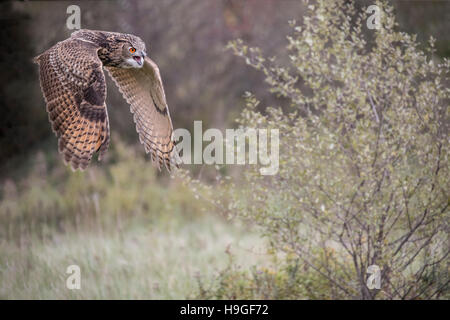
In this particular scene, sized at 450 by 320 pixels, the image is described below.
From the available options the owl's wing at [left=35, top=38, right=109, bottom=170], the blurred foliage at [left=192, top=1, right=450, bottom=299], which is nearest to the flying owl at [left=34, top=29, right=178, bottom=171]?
the owl's wing at [left=35, top=38, right=109, bottom=170]

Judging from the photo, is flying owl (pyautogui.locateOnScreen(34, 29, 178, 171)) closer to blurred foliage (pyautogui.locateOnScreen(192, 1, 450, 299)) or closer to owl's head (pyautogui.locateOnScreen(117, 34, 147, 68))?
owl's head (pyautogui.locateOnScreen(117, 34, 147, 68))

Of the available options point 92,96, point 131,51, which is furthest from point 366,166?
point 92,96

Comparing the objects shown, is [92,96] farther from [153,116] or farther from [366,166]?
[366,166]

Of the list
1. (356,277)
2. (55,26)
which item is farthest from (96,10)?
(356,277)

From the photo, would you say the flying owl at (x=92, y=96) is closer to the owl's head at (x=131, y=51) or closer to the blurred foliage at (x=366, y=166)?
the owl's head at (x=131, y=51)

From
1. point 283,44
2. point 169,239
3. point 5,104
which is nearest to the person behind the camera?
point 169,239

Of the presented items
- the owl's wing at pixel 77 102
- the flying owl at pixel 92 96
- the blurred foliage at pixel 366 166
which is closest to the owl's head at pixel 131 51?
the flying owl at pixel 92 96

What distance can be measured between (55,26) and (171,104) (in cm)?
322

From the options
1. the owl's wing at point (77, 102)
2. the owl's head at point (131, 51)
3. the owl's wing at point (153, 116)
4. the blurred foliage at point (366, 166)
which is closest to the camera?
the owl's wing at point (77, 102)

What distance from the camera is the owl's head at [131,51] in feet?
13.3

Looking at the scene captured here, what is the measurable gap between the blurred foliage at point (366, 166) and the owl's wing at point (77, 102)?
1138 mm

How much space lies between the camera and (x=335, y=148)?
4.57 m

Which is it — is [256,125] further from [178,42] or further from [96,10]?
[178,42]

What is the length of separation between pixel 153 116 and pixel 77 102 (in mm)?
641
